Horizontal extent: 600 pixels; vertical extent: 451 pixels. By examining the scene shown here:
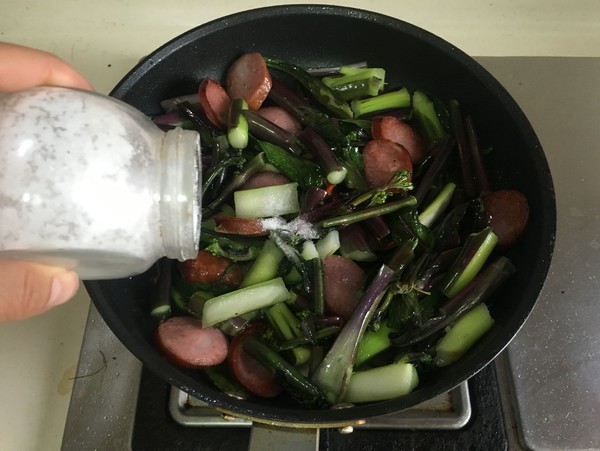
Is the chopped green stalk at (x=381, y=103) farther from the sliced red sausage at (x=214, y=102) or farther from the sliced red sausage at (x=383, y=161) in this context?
the sliced red sausage at (x=214, y=102)

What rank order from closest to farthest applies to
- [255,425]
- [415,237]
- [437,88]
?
[255,425] → [415,237] → [437,88]

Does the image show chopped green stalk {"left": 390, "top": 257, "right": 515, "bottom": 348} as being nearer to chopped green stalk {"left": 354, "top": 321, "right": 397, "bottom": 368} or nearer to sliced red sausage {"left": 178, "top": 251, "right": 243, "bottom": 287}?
chopped green stalk {"left": 354, "top": 321, "right": 397, "bottom": 368}

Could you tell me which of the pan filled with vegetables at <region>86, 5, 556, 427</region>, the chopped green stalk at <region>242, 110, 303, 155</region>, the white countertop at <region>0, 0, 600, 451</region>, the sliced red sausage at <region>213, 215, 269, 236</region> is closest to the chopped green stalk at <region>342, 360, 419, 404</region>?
the pan filled with vegetables at <region>86, 5, 556, 427</region>

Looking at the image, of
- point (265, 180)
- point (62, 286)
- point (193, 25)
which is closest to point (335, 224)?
point (265, 180)

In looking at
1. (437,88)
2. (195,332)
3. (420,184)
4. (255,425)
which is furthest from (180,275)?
(437,88)

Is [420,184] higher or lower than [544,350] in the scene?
higher

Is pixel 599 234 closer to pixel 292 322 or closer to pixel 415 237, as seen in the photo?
pixel 415 237

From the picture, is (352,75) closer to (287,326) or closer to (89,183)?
(287,326)
